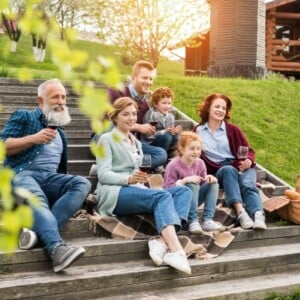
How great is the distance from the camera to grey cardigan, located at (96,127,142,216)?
4.50 metres

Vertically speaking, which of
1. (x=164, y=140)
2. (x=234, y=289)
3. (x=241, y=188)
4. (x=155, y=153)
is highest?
(x=164, y=140)

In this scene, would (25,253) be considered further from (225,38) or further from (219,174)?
(225,38)

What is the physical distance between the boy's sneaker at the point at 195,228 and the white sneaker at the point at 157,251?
394mm

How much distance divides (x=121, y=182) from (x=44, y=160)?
60 cm

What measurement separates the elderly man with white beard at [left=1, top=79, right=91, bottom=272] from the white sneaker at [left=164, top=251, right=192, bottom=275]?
2.46 feet

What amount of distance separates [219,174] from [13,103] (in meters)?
3.15

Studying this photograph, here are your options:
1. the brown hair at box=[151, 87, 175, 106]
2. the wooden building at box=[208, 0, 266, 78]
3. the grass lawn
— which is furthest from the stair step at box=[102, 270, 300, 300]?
the wooden building at box=[208, 0, 266, 78]

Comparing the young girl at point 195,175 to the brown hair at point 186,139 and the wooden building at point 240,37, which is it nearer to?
the brown hair at point 186,139

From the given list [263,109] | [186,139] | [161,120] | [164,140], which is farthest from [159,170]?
[263,109]

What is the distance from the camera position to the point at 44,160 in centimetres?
444

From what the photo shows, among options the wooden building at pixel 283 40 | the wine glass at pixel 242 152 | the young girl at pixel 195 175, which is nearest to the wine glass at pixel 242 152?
the wine glass at pixel 242 152

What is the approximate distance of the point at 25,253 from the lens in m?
3.92

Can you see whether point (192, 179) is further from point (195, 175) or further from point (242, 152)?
point (242, 152)

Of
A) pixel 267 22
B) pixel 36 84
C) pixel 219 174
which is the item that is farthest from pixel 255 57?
pixel 219 174
